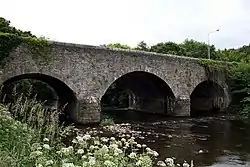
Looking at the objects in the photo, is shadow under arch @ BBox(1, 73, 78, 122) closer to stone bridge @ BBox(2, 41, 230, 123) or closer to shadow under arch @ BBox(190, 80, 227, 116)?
stone bridge @ BBox(2, 41, 230, 123)

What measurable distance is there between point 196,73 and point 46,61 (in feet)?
39.5

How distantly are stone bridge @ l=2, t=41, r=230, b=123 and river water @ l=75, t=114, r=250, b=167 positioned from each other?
2502 mm

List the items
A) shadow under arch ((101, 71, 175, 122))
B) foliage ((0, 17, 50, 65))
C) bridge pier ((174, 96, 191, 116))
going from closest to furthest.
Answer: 1. foliage ((0, 17, 50, 65))
2. bridge pier ((174, 96, 191, 116))
3. shadow under arch ((101, 71, 175, 122))

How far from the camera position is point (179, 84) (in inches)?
947

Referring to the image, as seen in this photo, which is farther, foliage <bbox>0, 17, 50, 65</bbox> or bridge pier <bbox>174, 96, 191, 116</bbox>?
bridge pier <bbox>174, 96, 191, 116</bbox>

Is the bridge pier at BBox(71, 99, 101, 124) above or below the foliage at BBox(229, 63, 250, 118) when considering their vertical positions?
below

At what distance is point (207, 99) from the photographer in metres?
30.2

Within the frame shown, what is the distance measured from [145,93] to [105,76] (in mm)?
9483

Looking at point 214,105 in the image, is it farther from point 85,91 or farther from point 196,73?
point 85,91

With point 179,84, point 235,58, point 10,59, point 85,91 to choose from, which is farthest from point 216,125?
point 235,58

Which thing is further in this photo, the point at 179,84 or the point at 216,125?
the point at 179,84

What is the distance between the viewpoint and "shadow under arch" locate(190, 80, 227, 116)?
2808 centimetres

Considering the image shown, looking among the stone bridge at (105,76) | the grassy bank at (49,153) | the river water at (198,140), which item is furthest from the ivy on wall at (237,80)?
the grassy bank at (49,153)

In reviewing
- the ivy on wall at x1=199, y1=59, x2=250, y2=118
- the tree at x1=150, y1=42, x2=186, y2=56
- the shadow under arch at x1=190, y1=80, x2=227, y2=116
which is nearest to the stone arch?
the shadow under arch at x1=190, y1=80, x2=227, y2=116
